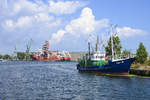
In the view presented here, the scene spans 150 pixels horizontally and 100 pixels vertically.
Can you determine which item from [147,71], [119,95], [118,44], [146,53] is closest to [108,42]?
[118,44]

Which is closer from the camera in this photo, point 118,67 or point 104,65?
point 118,67

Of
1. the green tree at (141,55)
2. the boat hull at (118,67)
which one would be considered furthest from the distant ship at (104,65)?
the green tree at (141,55)

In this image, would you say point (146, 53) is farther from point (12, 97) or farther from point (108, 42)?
point (12, 97)

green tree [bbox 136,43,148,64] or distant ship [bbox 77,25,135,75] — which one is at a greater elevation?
green tree [bbox 136,43,148,64]

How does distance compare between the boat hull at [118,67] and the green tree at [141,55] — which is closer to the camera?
the boat hull at [118,67]

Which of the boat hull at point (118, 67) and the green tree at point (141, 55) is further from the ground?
the green tree at point (141, 55)

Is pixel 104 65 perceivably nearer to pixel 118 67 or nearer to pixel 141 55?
pixel 118 67

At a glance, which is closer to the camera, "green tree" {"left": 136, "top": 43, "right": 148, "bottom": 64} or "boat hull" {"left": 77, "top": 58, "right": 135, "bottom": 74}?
"boat hull" {"left": 77, "top": 58, "right": 135, "bottom": 74}

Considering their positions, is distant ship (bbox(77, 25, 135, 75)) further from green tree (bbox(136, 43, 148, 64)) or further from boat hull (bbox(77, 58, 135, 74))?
green tree (bbox(136, 43, 148, 64))

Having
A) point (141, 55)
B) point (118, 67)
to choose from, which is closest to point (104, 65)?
point (118, 67)

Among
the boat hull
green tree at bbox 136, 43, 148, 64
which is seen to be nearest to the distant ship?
the boat hull

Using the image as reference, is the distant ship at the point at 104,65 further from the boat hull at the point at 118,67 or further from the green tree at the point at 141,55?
the green tree at the point at 141,55

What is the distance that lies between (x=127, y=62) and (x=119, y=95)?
2960cm

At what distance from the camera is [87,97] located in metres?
35.2
